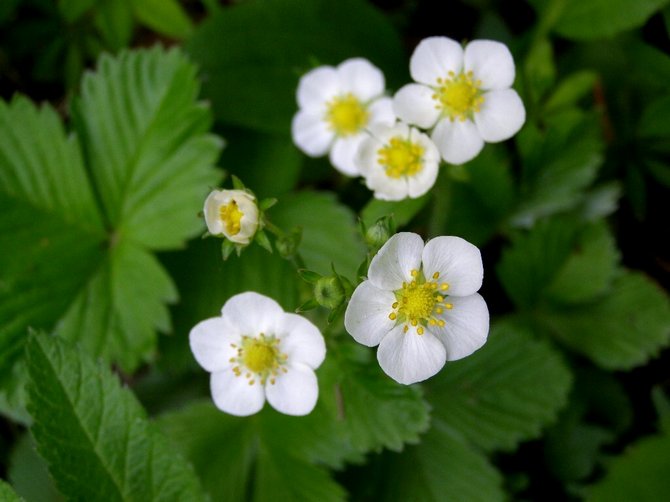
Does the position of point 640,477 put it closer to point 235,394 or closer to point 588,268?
point 588,268

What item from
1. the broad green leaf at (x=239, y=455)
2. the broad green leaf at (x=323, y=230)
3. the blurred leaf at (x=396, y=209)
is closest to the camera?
the blurred leaf at (x=396, y=209)

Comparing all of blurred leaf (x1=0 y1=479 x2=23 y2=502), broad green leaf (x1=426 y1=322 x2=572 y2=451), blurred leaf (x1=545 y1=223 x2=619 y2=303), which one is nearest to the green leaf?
blurred leaf (x1=545 y1=223 x2=619 y2=303)

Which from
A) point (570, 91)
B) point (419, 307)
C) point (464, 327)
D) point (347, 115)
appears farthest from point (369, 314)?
point (570, 91)

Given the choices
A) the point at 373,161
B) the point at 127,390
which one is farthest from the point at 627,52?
the point at 127,390

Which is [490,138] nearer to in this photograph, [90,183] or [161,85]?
[161,85]

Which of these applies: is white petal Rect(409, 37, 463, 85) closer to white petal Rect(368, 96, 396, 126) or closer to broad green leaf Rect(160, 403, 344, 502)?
white petal Rect(368, 96, 396, 126)

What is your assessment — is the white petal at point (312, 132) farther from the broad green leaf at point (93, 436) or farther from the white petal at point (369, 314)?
the broad green leaf at point (93, 436)

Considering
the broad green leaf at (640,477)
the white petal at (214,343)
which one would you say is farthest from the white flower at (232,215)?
the broad green leaf at (640,477)
